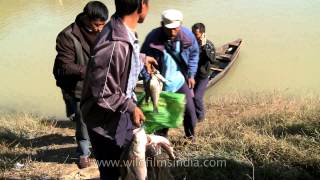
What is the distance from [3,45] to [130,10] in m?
11.6

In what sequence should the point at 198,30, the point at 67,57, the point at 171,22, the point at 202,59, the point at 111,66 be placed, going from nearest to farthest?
the point at 111,66
the point at 67,57
the point at 171,22
the point at 198,30
the point at 202,59

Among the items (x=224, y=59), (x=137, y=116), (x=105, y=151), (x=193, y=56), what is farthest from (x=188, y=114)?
(x=224, y=59)

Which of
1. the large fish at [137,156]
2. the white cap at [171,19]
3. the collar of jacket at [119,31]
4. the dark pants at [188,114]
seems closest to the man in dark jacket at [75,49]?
the white cap at [171,19]

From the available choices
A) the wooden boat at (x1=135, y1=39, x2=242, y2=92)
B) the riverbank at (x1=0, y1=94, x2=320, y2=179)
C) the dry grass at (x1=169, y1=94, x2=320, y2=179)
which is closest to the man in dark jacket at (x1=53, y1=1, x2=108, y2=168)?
the riverbank at (x1=0, y1=94, x2=320, y2=179)

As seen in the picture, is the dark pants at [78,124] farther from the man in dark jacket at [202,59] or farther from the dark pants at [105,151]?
the man in dark jacket at [202,59]

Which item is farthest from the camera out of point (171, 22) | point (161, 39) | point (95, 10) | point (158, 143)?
point (161, 39)

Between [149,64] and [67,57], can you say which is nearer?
[149,64]

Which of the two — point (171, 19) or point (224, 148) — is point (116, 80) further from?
point (224, 148)

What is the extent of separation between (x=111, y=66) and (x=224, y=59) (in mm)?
8034

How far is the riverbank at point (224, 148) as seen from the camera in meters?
3.92

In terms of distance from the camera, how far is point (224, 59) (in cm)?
1041

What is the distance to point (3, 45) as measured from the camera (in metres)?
13.4

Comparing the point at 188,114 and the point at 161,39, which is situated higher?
the point at 161,39

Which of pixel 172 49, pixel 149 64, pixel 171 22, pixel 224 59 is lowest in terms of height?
pixel 224 59
